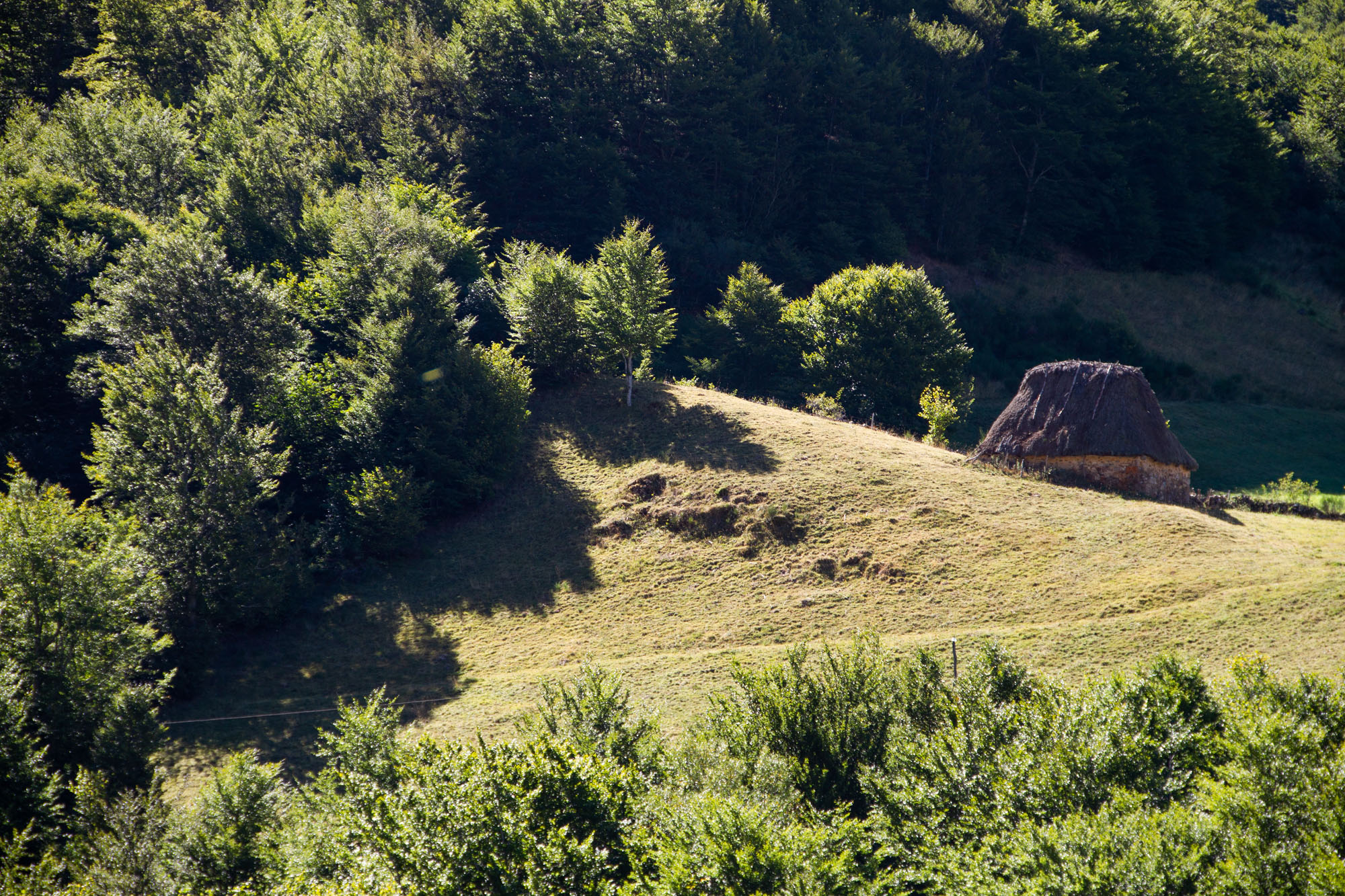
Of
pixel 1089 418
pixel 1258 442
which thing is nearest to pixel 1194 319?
pixel 1258 442

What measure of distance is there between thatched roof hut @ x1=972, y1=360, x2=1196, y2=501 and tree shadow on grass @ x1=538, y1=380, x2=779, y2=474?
34.9 ft

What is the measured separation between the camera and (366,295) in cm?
4222

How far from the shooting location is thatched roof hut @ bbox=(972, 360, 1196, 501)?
32.0 meters

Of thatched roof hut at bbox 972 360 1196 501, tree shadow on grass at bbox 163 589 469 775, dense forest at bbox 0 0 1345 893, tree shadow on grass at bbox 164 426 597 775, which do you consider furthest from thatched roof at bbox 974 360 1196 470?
tree shadow on grass at bbox 163 589 469 775

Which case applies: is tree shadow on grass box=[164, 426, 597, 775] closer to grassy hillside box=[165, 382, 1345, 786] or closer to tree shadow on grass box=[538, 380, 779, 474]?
grassy hillside box=[165, 382, 1345, 786]

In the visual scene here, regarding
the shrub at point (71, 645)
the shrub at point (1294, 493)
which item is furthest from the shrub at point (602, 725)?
the shrub at point (1294, 493)

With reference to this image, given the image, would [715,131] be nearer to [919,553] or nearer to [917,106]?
[917,106]

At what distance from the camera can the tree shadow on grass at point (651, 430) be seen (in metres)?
37.8

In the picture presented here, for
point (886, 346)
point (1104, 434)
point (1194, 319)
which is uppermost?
point (1194, 319)

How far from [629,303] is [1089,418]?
21.2 meters

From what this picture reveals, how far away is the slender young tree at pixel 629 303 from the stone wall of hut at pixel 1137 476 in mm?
20204

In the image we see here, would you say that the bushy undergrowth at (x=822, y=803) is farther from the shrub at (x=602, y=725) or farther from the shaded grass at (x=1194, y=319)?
the shaded grass at (x=1194, y=319)

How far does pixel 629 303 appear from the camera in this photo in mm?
42750

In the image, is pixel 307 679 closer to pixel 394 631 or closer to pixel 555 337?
pixel 394 631
